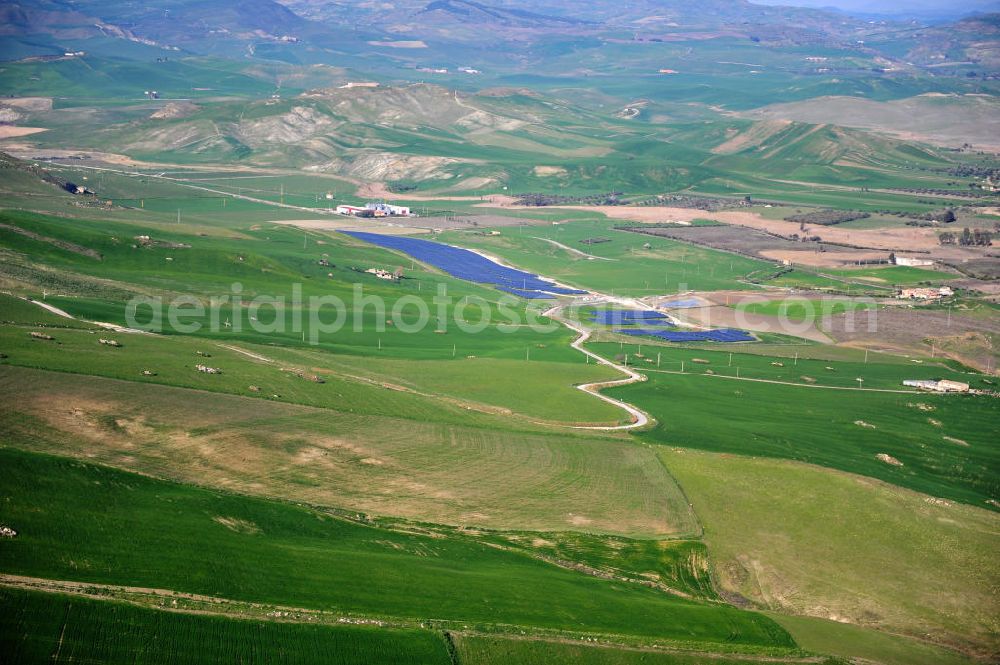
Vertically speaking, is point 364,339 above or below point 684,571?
above

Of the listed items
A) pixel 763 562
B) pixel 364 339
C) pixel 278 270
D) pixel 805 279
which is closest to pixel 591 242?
pixel 805 279

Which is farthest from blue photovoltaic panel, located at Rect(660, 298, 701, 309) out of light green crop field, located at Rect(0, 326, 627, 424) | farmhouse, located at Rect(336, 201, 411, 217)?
farmhouse, located at Rect(336, 201, 411, 217)

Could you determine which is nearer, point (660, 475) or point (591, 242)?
point (660, 475)

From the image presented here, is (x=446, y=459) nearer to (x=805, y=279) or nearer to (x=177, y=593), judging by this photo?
(x=177, y=593)

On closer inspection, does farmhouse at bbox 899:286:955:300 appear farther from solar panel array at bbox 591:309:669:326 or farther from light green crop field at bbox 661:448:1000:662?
light green crop field at bbox 661:448:1000:662

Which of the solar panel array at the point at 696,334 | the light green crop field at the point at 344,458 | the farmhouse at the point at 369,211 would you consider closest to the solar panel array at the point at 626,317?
the solar panel array at the point at 696,334
